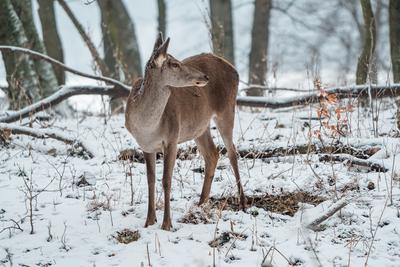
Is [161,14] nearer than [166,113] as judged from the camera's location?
No

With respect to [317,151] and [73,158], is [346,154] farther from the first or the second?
[73,158]

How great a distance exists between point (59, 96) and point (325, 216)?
13.9ft

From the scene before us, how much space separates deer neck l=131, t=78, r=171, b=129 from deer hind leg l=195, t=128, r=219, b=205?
0.80 metres

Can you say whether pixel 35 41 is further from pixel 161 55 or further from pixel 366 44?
pixel 161 55

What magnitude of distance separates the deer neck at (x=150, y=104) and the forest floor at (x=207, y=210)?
0.64 m

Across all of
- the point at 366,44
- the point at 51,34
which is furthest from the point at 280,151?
the point at 51,34

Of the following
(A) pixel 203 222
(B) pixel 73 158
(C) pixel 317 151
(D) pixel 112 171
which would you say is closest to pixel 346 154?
(C) pixel 317 151

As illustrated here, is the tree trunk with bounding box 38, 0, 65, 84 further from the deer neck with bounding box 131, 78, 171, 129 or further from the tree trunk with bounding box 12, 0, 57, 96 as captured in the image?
the deer neck with bounding box 131, 78, 171, 129

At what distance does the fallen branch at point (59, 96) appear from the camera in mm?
7242

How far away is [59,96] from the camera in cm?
745

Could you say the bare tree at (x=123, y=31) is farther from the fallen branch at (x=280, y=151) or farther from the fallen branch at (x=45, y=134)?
the fallen branch at (x=280, y=151)

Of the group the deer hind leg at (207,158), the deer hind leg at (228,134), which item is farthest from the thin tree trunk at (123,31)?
the deer hind leg at (228,134)

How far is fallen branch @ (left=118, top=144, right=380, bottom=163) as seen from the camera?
19.1ft

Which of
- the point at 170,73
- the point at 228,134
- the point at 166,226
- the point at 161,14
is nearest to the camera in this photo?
the point at 166,226
